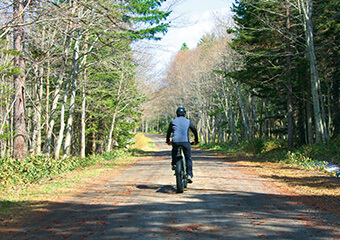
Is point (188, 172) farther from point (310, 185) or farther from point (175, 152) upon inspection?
point (310, 185)

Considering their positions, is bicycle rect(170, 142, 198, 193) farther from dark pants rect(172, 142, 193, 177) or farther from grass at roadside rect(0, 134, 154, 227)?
grass at roadside rect(0, 134, 154, 227)

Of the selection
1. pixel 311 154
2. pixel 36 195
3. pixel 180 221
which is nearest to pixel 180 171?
pixel 180 221

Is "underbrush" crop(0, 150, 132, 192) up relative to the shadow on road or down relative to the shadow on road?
up

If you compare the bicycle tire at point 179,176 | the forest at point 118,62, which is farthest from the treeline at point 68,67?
the bicycle tire at point 179,176

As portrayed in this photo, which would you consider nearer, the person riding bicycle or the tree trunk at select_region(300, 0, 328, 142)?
the person riding bicycle

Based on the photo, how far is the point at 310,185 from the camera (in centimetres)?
979

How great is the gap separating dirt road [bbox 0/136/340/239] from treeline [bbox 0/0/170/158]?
4510mm

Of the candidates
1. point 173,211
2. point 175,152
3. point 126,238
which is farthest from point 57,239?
point 175,152

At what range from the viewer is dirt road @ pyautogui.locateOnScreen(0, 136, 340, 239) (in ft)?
16.2

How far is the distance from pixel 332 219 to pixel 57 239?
14.8ft

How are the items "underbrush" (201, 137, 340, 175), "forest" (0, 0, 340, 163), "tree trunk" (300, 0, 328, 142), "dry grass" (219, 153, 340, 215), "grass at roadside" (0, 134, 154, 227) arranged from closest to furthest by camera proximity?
"grass at roadside" (0, 134, 154, 227), "dry grass" (219, 153, 340, 215), "forest" (0, 0, 340, 163), "underbrush" (201, 137, 340, 175), "tree trunk" (300, 0, 328, 142)

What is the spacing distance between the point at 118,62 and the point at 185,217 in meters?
18.0

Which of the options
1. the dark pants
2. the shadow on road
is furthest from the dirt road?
the dark pants

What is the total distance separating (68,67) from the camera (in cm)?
2072
